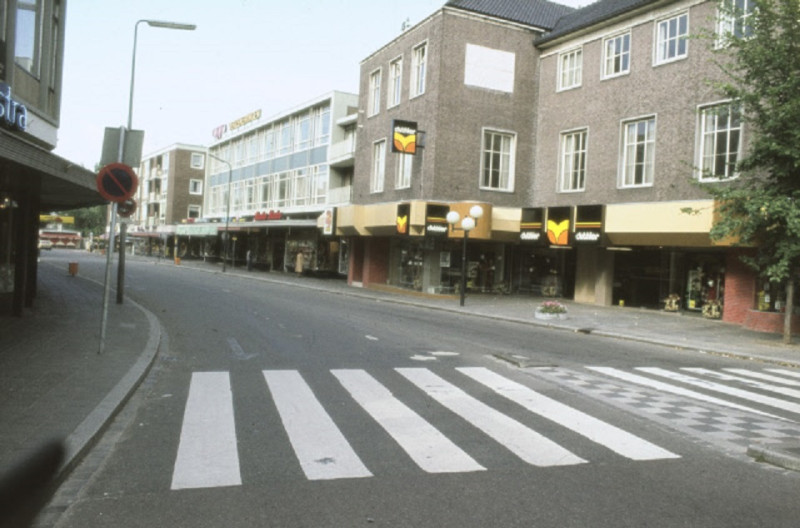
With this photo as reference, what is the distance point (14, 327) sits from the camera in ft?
40.3

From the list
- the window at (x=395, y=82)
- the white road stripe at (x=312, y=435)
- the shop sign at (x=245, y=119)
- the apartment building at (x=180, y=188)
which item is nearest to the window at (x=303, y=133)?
the shop sign at (x=245, y=119)

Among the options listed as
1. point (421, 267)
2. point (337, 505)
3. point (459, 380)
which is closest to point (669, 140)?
point (421, 267)

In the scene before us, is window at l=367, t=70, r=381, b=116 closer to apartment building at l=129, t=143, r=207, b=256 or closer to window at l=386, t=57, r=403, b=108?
window at l=386, t=57, r=403, b=108

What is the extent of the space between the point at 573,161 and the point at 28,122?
1910 cm

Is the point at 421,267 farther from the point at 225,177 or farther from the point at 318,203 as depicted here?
the point at 225,177

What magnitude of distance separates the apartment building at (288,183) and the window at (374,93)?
15.4 ft

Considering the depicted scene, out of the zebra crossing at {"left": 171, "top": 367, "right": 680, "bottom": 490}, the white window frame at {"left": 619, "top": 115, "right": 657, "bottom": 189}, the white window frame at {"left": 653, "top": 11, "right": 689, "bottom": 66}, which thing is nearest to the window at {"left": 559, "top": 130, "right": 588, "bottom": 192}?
the white window frame at {"left": 619, "top": 115, "right": 657, "bottom": 189}

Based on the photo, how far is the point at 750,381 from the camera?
33.7 ft

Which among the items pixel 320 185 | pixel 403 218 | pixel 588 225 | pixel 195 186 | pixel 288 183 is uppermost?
pixel 195 186

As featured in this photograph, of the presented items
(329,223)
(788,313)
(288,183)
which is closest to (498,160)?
(329,223)

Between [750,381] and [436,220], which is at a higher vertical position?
[436,220]

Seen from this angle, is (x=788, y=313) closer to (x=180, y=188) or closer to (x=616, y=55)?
(x=616, y=55)

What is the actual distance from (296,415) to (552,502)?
3168 millimetres

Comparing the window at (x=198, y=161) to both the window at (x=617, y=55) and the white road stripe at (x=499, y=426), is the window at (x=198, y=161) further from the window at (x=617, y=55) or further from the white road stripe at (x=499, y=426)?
the white road stripe at (x=499, y=426)
